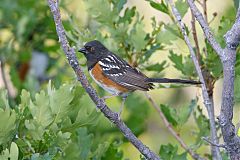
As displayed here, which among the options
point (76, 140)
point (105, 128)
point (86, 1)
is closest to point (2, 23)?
point (105, 128)

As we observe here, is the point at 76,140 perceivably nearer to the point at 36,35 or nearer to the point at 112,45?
the point at 112,45

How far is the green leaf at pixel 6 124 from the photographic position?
2.83 metres

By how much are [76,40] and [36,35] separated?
158cm

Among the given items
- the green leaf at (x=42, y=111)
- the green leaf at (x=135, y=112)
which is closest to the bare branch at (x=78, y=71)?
the green leaf at (x=42, y=111)

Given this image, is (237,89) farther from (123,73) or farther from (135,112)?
(135,112)

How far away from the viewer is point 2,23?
558 centimetres

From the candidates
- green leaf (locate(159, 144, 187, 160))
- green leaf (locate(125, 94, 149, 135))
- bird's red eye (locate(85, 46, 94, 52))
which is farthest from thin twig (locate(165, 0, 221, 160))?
green leaf (locate(125, 94, 149, 135))

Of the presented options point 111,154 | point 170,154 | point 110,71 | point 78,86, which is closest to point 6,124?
point 78,86

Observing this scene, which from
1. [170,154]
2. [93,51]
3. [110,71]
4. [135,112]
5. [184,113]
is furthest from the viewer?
[135,112]

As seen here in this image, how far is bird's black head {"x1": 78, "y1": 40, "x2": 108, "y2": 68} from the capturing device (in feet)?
13.3

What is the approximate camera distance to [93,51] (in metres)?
4.12

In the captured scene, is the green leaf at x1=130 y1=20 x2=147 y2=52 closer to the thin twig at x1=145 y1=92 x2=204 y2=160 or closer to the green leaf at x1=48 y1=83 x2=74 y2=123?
the thin twig at x1=145 y1=92 x2=204 y2=160

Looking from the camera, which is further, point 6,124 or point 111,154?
point 111,154

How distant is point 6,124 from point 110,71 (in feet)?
5.10
